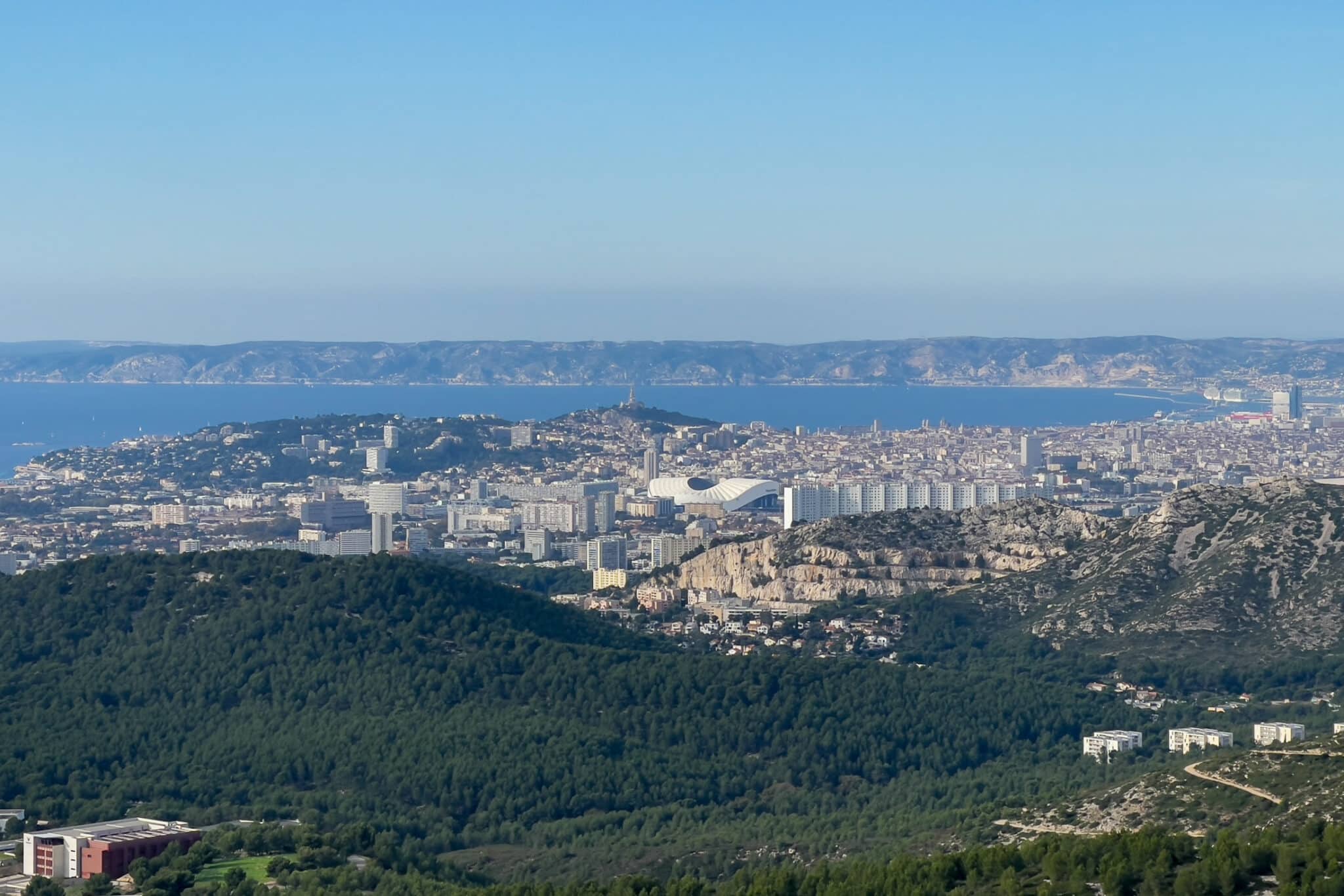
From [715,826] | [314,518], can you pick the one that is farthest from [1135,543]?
[314,518]

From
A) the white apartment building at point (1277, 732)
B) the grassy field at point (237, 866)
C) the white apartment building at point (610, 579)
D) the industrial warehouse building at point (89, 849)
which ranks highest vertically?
the industrial warehouse building at point (89, 849)

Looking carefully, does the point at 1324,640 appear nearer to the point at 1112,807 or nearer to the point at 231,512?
the point at 1112,807

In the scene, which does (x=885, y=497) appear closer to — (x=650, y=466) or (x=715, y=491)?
(x=715, y=491)

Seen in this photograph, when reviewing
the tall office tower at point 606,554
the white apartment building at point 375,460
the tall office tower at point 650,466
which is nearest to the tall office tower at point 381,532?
the tall office tower at point 606,554

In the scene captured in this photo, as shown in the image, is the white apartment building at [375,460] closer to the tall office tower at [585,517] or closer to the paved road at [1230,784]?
the tall office tower at [585,517]

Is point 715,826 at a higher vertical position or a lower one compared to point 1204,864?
lower

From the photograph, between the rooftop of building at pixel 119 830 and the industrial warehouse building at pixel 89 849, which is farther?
the rooftop of building at pixel 119 830

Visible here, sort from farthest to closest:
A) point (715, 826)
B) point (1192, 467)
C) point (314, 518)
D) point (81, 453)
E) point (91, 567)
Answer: point (81, 453) < point (1192, 467) < point (314, 518) < point (91, 567) < point (715, 826)

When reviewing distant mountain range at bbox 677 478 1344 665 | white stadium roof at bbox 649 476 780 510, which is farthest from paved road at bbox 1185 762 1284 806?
white stadium roof at bbox 649 476 780 510
